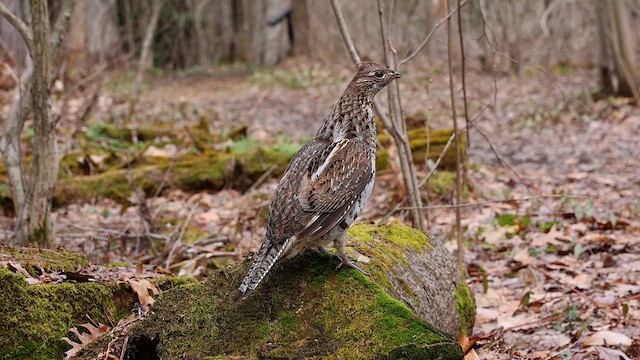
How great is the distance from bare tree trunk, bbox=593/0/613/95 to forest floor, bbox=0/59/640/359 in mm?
455

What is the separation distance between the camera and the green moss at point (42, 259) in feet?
14.1

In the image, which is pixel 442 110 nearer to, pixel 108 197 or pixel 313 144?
pixel 108 197

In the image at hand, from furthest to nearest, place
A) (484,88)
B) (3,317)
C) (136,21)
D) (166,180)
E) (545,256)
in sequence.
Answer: (136,21) → (484,88) → (166,180) → (545,256) → (3,317)

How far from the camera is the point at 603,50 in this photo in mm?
16391

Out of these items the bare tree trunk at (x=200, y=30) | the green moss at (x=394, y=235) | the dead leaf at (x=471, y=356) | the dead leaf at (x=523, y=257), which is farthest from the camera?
the bare tree trunk at (x=200, y=30)

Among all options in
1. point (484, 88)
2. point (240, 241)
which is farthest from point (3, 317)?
point (484, 88)

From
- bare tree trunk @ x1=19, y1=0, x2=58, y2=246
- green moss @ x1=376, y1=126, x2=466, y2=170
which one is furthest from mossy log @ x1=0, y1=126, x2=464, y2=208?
bare tree trunk @ x1=19, y1=0, x2=58, y2=246

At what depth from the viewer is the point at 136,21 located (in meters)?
31.7

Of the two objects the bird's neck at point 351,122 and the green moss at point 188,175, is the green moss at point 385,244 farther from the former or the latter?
the green moss at point 188,175

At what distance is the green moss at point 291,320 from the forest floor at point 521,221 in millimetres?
1588

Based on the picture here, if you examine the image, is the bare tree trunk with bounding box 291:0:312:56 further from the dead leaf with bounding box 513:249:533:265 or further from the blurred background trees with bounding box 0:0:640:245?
the dead leaf with bounding box 513:249:533:265

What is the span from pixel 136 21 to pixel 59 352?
2967 cm

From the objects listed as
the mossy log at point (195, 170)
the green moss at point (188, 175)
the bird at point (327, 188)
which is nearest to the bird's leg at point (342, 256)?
the bird at point (327, 188)

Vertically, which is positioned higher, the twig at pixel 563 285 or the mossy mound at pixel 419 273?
the mossy mound at pixel 419 273
